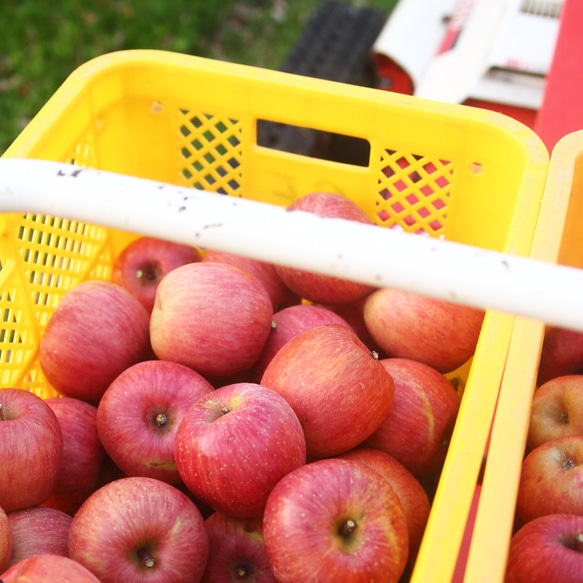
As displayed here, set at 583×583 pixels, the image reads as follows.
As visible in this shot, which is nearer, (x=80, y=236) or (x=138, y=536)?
(x=138, y=536)

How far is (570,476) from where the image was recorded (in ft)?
3.49

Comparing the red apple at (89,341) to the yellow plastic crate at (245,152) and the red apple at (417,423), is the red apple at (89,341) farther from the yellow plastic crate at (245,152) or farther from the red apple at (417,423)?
the red apple at (417,423)

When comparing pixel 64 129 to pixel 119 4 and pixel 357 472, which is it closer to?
pixel 357 472

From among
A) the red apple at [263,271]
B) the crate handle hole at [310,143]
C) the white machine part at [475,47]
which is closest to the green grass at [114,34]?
the white machine part at [475,47]

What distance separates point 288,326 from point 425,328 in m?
0.27

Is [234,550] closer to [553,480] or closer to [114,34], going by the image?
[553,480]

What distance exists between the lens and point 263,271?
153 centimetres

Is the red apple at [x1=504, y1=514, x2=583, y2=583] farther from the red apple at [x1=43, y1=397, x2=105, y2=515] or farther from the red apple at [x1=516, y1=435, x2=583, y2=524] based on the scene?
the red apple at [x1=43, y1=397, x2=105, y2=515]

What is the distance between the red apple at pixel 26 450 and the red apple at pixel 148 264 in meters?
0.44

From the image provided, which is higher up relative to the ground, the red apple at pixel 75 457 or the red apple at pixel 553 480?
the red apple at pixel 553 480

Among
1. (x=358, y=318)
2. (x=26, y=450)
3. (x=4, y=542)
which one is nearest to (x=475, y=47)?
(x=358, y=318)

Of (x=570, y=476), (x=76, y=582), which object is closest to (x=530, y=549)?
(x=570, y=476)

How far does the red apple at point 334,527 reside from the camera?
0.92 meters

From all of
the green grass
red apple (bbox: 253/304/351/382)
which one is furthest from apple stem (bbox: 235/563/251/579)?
the green grass
